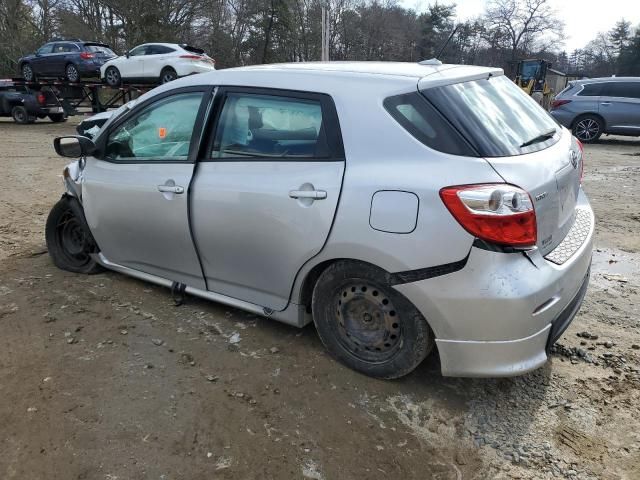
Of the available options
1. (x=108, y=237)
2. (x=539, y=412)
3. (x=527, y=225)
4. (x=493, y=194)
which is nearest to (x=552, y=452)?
(x=539, y=412)

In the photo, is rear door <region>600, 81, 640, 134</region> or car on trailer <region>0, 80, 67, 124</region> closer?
rear door <region>600, 81, 640, 134</region>

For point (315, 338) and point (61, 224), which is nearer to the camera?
point (315, 338)

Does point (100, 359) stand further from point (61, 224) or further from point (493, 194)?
point (493, 194)

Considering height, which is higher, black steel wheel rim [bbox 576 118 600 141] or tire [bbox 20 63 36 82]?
tire [bbox 20 63 36 82]

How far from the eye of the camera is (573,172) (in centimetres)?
287

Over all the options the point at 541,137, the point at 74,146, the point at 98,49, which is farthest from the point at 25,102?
the point at 541,137

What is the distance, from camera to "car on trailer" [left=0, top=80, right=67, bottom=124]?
17703 millimetres

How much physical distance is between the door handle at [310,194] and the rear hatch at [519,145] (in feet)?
2.37

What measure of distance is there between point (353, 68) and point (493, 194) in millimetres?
1199

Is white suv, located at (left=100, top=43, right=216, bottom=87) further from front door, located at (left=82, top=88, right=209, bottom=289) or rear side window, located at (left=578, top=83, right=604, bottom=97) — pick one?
front door, located at (left=82, top=88, right=209, bottom=289)

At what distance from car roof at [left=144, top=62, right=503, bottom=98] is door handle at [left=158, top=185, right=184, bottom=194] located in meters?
0.68

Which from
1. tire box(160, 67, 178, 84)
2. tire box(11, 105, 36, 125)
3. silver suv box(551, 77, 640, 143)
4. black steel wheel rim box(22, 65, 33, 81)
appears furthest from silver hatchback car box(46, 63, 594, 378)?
black steel wheel rim box(22, 65, 33, 81)

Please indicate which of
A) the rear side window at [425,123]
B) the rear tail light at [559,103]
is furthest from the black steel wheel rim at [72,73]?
the rear side window at [425,123]

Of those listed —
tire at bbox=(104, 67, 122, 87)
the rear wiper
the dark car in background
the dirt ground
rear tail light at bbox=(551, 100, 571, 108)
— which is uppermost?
the dark car in background
